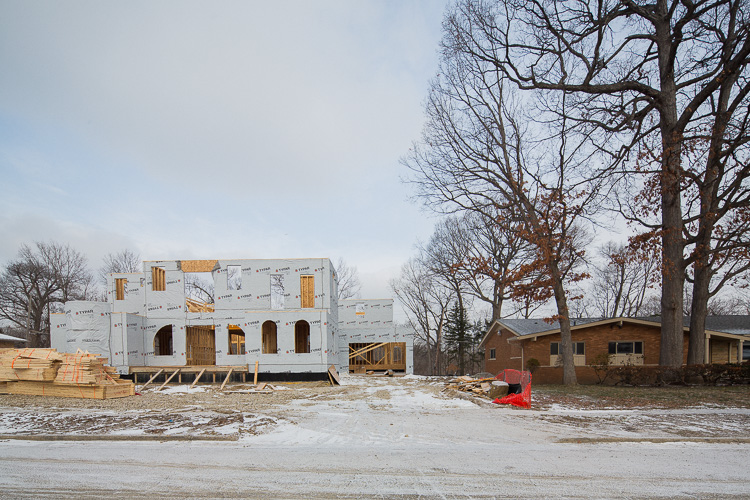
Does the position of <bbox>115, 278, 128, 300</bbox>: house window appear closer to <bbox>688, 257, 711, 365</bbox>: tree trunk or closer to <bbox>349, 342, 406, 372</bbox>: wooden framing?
<bbox>349, 342, 406, 372</bbox>: wooden framing

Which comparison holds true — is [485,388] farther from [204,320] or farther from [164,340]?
[164,340]

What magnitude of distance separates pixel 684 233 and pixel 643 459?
14.4 m

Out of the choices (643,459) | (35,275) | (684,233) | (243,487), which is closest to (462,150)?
(684,233)

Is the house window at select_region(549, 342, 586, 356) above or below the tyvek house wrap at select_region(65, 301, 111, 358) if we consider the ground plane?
below

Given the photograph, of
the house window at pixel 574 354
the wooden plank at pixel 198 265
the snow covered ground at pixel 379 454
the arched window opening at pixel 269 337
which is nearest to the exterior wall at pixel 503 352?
the house window at pixel 574 354

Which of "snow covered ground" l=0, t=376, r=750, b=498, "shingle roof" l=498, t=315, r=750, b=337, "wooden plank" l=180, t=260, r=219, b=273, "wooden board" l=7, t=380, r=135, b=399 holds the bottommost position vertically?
"wooden board" l=7, t=380, r=135, b=399

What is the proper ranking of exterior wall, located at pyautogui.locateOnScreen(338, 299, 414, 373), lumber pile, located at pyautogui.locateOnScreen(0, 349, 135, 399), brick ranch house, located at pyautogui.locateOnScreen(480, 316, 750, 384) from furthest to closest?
exterior wall, located at pyautogui.locateOnScreen(338, 299, 414, 373) < brick ranch house, located at pyautogui.locateOnScreen(480, 316, 750, 384) < lumber pile, located at pyautogui.locateOnScreen(0, 349, 135, 399)

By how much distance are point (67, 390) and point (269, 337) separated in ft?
38.0

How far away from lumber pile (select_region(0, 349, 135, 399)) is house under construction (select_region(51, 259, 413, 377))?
6594 millimetres

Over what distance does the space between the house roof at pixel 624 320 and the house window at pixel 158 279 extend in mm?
20803

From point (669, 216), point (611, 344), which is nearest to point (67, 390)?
point (669, 216)

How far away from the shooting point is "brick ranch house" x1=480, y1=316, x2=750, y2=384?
26.3m

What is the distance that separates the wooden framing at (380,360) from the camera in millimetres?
36747

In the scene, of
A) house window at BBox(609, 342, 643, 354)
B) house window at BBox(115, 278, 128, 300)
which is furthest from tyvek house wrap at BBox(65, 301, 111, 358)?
house window at BBox(609, 342, 643, 354)
